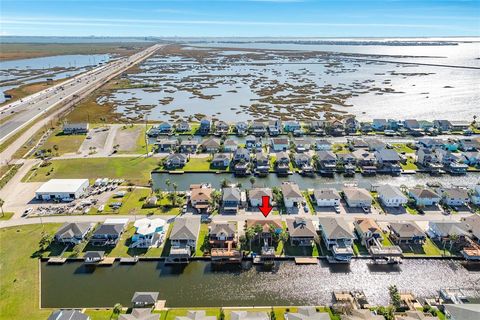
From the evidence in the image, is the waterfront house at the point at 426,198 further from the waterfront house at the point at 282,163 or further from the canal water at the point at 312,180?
the waterfront house at the point at 282,163

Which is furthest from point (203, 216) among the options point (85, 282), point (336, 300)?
point (336, 300)

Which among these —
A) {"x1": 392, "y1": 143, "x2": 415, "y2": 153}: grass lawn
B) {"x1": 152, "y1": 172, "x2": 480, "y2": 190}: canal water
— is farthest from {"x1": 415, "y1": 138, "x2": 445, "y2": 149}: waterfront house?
{"x1": 152, "y1": 172, "x2": 480, "y2": 190}: canal water

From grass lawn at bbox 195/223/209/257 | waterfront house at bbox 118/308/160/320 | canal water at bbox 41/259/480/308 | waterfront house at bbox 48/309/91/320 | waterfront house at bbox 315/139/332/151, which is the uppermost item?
waterfront house at bbox 315/139/332/151

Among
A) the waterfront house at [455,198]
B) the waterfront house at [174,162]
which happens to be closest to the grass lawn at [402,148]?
the waterfront house at [455,198]

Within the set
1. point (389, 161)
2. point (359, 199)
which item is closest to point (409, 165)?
point (389, 161)

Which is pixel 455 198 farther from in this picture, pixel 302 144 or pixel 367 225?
pixel 302 144

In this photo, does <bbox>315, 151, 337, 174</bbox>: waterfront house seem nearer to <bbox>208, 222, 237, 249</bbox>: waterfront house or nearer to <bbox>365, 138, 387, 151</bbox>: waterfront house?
<bbox>365, 138, 387, 151</bbox>: waterfront house
